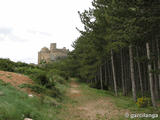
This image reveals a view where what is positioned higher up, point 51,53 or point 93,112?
point 51,53

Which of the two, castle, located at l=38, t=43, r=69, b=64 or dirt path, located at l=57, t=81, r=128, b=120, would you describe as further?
castle, located at l=38, t=43, r=69, b=64

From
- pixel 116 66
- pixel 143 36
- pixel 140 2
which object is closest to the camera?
pixel 140 2

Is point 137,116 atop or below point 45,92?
below

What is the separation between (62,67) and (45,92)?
25284mm

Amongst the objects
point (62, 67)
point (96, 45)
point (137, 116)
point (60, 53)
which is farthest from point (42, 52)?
point (137, 116)

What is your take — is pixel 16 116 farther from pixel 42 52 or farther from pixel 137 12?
pixel 42 52

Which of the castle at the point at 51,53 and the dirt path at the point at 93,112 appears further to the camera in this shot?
the castle at the point at 51,53

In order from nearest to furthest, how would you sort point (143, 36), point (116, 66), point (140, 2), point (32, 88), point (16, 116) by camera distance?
point (16, 116), point (140, 2), point (143, 36), point (32, 88), point (116, 66)

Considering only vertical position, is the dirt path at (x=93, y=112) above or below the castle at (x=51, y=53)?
below

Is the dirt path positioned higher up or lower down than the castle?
lower down

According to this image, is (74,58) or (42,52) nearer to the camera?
(74,58)

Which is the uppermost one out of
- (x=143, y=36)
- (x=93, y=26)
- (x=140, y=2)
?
(x=93, y=26)

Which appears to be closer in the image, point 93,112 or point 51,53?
point 93,112

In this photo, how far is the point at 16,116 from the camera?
14.0ft
